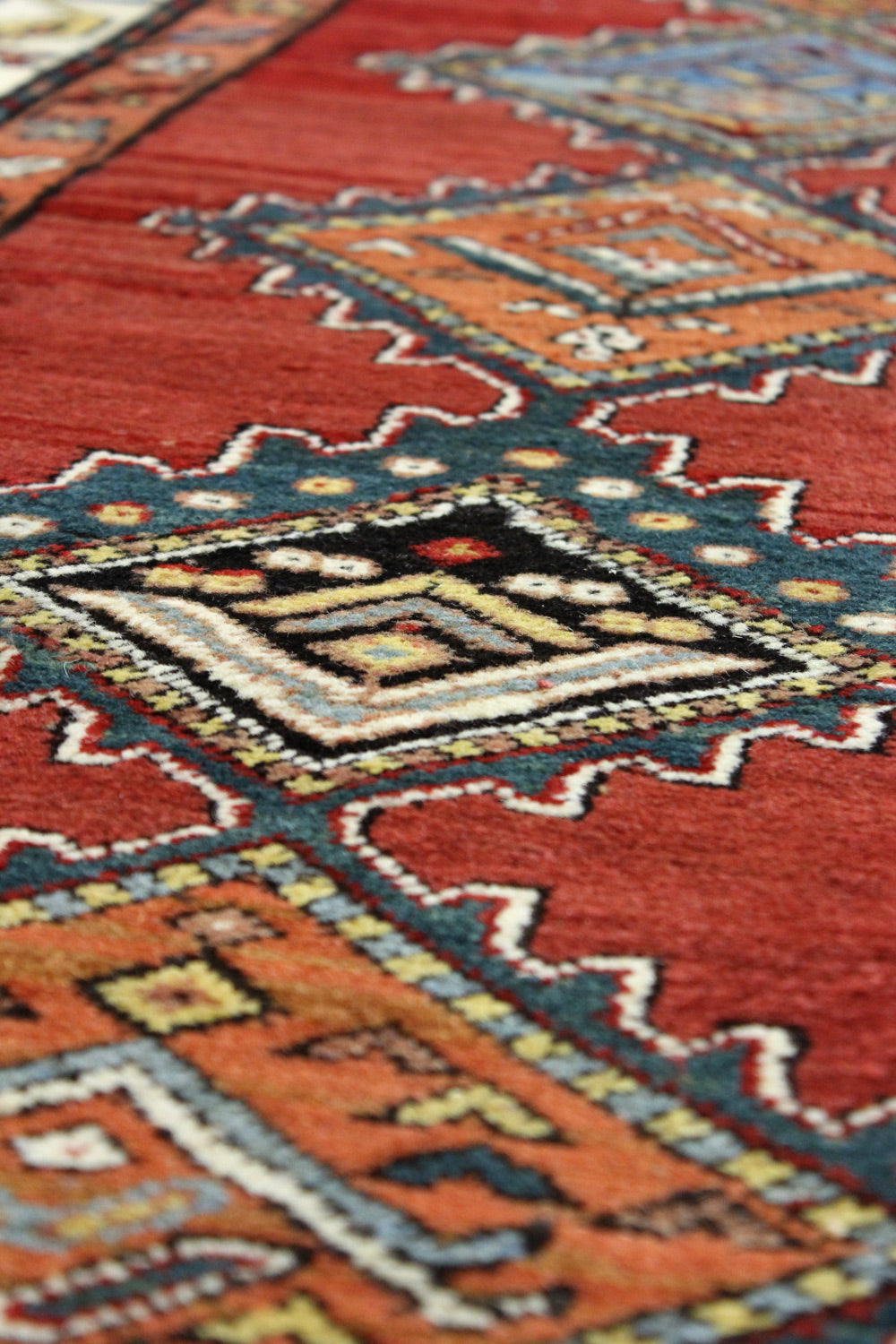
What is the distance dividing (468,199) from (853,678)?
258 cm

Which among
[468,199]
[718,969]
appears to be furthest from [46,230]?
[718,969]

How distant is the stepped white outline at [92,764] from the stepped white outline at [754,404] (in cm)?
125

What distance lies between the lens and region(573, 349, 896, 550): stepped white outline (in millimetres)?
3137

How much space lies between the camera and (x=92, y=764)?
7.52ft

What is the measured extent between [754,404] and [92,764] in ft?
6.02

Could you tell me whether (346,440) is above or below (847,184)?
below

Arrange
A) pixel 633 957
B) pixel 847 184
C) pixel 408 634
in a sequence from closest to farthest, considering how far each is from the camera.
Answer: pixel 633 957
pixel 408 634
pixel 847 184

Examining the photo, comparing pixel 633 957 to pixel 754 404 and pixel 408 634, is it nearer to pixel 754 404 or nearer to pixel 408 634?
pixel 408 634

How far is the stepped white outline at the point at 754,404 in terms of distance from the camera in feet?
10.3

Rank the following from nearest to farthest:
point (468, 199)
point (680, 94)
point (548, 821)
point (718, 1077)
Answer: point (718, 1077) < point (548, 821) < point (468, 199) < point (680, 94)

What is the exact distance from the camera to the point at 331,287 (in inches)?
164

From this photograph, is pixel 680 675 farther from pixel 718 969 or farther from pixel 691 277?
pixel 691 277

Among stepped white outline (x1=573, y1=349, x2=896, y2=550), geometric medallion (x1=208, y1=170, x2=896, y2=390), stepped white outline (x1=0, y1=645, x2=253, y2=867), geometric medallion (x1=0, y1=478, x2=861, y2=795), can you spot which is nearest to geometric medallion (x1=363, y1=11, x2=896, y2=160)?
geometric medallion (x1=208, y1=170, x2=896, y2=390)

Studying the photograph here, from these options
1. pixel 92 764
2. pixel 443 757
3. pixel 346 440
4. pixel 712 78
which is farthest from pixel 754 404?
pixel 712 78
